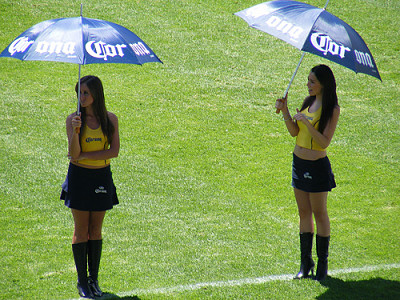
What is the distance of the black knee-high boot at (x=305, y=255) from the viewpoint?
5695mm

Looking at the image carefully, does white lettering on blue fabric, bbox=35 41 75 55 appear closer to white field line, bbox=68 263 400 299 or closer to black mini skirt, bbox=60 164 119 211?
black mini skirt, bbox=60 164 119 211

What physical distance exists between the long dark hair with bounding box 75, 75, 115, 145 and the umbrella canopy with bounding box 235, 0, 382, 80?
1730mm

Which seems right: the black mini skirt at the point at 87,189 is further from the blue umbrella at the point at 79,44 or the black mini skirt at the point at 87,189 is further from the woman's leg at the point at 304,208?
the woman's leg at the point at 304,208

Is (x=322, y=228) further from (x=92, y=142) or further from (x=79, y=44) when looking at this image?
(x=79, y=44)

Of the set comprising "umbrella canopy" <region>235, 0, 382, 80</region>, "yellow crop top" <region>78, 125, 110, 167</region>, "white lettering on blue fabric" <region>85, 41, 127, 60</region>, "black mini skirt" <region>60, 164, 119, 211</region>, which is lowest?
"black mini skirt" <region>60, 164, 119, 211</region>

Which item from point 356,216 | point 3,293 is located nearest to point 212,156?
point 356,216

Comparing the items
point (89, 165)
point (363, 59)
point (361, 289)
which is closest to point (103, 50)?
point (89, 165)

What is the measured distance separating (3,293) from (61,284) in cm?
57

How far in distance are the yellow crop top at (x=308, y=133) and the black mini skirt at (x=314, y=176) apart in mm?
152

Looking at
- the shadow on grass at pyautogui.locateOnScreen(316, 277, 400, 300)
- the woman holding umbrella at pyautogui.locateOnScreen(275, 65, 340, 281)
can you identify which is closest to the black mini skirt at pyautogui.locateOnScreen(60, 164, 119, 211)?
the woman holding umbrella at pyautogui.locateOnScreen(275, 65, 340, 281)

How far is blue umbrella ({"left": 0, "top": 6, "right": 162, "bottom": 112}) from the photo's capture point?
469 centimetres

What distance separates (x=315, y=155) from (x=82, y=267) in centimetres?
259

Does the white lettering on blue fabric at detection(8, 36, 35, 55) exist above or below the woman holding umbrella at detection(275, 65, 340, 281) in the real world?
above

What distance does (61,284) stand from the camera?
559 cm
